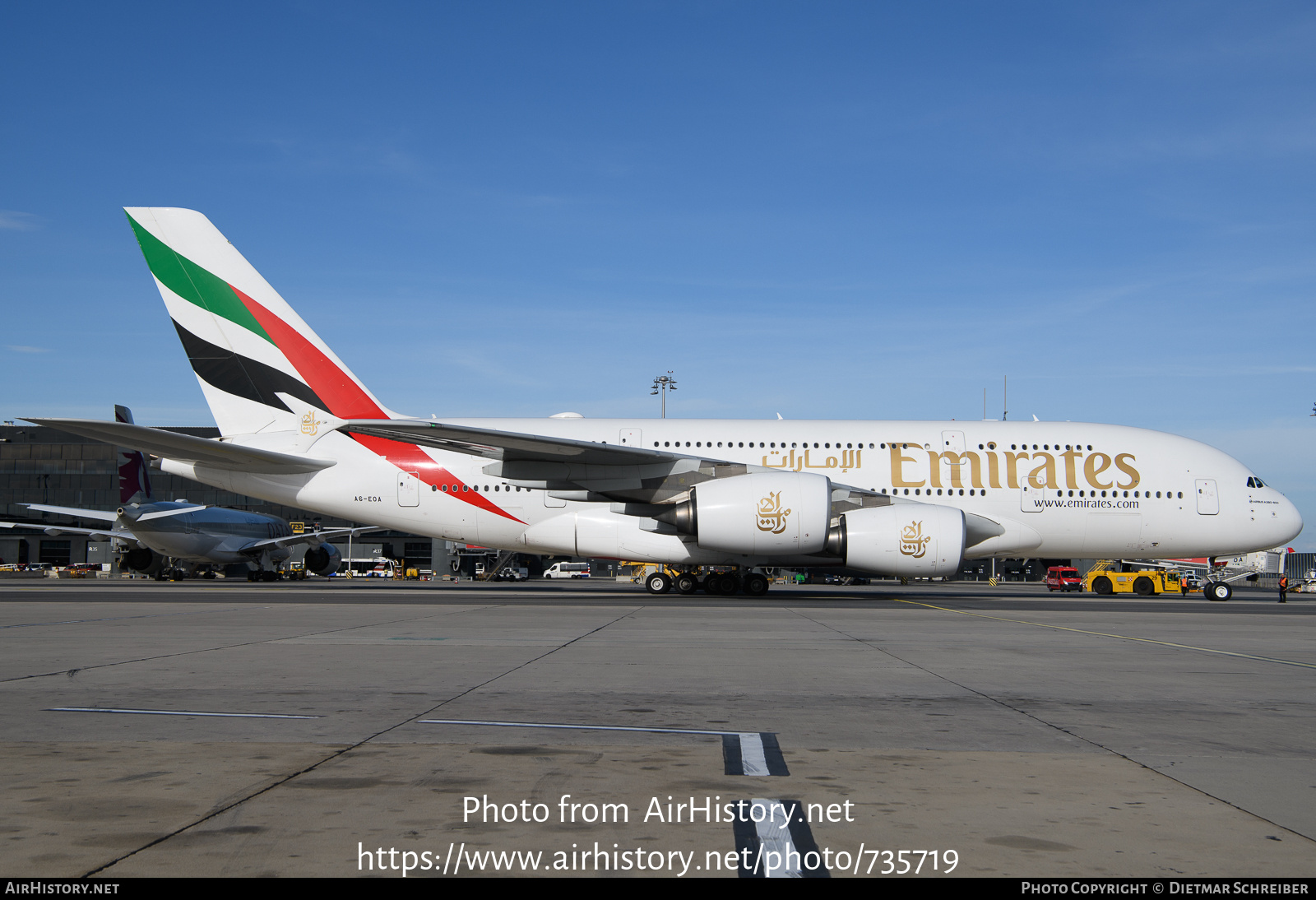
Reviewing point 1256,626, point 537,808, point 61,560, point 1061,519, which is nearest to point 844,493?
point 1061,519

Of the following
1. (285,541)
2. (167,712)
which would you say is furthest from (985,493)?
(285,541)

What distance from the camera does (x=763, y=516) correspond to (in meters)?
19.6

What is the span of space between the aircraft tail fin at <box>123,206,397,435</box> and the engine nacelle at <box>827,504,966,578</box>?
469 inches

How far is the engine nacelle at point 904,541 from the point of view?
65.3 feet

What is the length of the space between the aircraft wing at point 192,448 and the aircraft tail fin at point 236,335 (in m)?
1.19

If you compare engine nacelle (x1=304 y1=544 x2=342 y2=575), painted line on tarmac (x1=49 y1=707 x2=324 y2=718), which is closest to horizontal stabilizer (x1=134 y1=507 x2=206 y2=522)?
engine nacelle (x1=304 y1=544 x2=342 y2=575)

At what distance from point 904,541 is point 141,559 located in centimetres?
4125

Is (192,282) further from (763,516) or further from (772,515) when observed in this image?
(772,515)

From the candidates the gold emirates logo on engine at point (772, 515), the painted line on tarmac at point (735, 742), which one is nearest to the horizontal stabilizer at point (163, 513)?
the gold emirates logo on engine at point (772, 515)

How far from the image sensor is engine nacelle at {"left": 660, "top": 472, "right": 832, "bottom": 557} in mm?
19594

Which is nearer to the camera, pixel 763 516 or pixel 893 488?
pixel 763 516

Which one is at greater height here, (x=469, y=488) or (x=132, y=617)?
(x=469, y=488)
